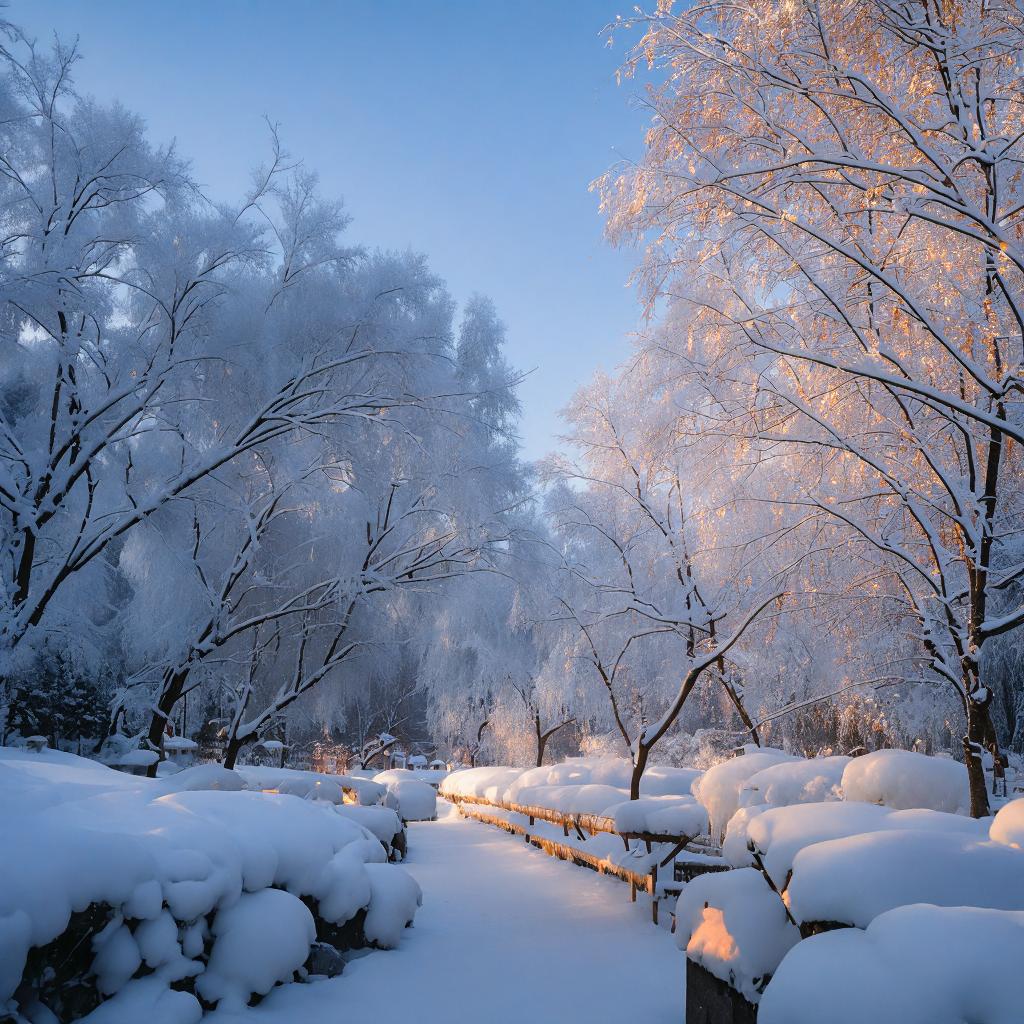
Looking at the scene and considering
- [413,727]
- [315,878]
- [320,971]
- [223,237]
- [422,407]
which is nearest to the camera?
[320,971]

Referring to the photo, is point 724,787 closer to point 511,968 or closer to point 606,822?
point 606,822

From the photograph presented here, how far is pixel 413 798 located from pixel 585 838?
7017mm

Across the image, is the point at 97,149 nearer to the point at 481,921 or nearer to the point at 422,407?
the point at 422,407

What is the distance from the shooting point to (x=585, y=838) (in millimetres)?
12430

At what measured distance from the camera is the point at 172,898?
13.6 feet

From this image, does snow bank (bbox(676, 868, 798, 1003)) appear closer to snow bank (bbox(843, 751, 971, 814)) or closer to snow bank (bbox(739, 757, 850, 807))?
snow bank (bbox(843, 751, 971, 814))

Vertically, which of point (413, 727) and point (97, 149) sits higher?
point (97, 149)

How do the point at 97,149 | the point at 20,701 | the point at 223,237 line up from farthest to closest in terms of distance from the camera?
the point at 20,701
the point at 223,237
the point at 97,149

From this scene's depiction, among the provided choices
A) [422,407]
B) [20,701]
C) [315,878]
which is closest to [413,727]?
[20,701]

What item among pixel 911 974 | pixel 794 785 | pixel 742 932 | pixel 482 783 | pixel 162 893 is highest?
pixel 911 974

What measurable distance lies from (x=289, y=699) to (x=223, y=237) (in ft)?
24.4

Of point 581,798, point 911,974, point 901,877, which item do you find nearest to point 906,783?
point 901,877

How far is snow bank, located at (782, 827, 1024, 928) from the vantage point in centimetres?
281

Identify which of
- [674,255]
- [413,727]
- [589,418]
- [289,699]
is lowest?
[413,727]
